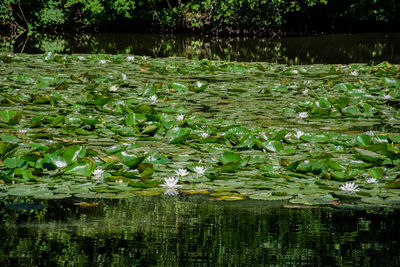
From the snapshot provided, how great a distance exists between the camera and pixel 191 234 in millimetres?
2135

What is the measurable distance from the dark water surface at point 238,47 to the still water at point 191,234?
6.96m

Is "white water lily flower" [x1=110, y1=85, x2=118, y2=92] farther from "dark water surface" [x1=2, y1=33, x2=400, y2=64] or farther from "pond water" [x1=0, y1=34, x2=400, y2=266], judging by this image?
"dark water surface" [x1=2, y1=33, x2=400, y2=64]

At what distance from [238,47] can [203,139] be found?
889 cm

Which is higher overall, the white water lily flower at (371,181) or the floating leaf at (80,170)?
the floating leaf at (80,170)

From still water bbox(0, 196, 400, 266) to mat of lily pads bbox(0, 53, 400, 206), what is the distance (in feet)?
0.37

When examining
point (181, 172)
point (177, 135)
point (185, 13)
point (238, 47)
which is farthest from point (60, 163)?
point (185, 13)

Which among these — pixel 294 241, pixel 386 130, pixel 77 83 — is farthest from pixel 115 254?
pixel 77 83

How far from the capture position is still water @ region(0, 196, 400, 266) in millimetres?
1870

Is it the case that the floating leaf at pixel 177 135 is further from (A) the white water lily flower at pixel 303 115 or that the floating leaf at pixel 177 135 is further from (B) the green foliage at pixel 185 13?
(B) the green foliage at pixel 185 13

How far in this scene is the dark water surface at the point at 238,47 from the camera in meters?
10.1

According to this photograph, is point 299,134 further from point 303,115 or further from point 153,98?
point 153,98

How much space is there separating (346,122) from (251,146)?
1.32 m

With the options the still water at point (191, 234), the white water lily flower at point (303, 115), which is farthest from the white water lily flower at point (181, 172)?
the white water lily flower at point (303, 115)

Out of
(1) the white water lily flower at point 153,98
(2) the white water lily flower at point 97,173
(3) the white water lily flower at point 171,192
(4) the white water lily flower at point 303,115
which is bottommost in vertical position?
(1) the white water lily flower at point 153,98
